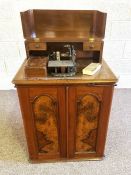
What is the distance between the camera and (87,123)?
4.32 feet

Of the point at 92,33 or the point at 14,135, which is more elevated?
the point at 92,33

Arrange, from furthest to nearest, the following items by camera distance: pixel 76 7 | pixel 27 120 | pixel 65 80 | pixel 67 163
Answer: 1. pixel 76 7
2. pixel 67 163
3. pixel 27 120
4. pixel 65 80

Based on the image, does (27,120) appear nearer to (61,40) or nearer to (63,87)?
(63,87)

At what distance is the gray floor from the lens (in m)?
1.42

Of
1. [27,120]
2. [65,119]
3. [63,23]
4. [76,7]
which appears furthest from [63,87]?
[76,7]

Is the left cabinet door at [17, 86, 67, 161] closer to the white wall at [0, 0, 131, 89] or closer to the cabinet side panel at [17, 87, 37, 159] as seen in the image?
the cabinet side panel at [17, 87, 37, 159]

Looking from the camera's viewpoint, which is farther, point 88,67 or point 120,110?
point 120,110

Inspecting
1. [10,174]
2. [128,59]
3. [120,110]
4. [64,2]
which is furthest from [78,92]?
[128,59]

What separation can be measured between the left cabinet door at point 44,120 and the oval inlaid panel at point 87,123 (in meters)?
0.11

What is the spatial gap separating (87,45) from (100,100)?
42cm

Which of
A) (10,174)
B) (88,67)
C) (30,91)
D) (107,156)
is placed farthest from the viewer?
(107,156)

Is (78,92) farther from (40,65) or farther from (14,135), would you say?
(14,135)

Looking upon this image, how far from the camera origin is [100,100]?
1214 mm

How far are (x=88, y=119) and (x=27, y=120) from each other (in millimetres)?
447
